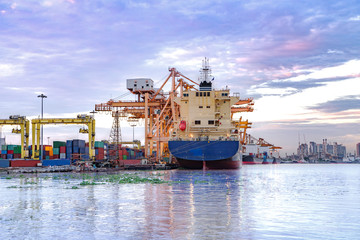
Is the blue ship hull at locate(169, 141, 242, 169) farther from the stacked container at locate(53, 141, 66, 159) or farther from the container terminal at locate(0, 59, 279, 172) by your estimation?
the stacked container at locate(53, 141, 66, 159)

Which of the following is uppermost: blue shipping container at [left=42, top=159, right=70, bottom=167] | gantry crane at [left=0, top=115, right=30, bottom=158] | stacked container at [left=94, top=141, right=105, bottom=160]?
gantry crane at [left=0, top=115, right=30, bottom=158]

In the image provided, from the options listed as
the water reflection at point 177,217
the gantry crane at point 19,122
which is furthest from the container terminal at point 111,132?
the water reflection at point 177,217

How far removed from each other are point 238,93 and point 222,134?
1055cm

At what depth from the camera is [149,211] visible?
19.3 meters

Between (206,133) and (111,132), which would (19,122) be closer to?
(111,132)

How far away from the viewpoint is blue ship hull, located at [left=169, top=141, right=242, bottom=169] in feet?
210

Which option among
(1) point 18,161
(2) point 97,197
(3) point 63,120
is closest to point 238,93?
(3) point 63,120

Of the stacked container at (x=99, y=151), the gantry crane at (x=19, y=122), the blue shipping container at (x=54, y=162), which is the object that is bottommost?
the blue shipping container at (x=54, y=162)

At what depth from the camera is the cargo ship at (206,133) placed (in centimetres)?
6431

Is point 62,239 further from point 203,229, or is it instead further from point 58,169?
point 58,169

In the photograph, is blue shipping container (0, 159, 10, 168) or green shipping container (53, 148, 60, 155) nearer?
blue shipping container (0, 159, 10, 168)

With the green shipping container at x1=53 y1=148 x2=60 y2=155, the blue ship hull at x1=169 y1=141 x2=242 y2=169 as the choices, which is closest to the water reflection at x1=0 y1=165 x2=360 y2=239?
the blue ship hull at x1=169 y1=141 x2=242 y2=169

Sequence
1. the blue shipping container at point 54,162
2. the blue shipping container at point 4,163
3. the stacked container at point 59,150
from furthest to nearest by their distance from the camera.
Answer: the stacked container at point 59,150 → the blue shipping container at point 54,162 → the blue shipping container at point 4,163

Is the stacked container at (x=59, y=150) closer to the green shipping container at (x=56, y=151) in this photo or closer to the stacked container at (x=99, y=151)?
the green shipping container at (x=56, y=151)
